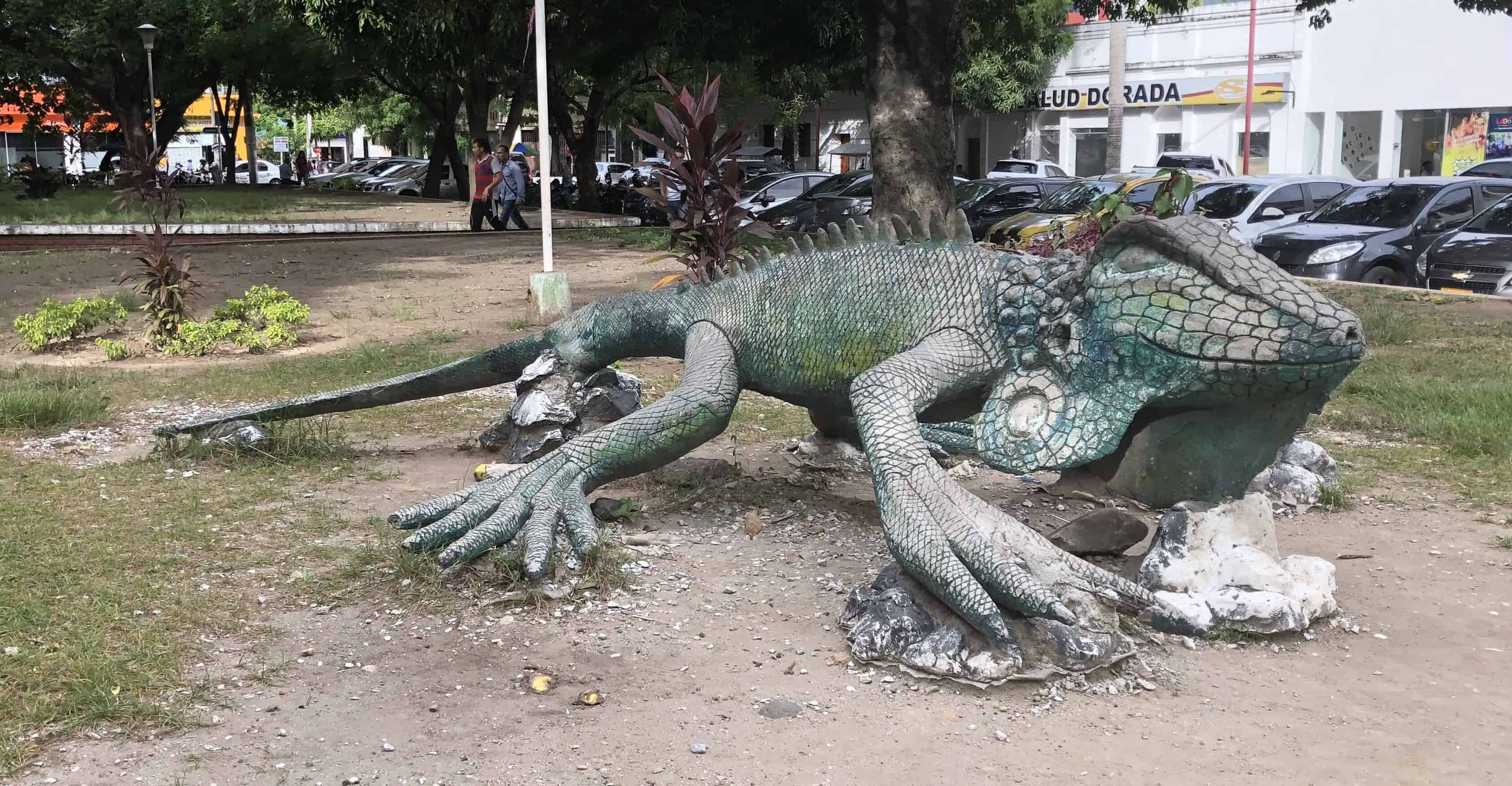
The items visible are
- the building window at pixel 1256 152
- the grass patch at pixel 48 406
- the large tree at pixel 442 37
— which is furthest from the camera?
the building window at pixel 1256 152

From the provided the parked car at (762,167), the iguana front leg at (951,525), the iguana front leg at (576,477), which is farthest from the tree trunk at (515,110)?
the iguana front leg at (951,525)

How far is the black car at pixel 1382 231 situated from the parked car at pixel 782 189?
9.72 metres

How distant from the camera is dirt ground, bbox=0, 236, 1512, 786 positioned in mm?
3246

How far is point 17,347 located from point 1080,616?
30.2 feet

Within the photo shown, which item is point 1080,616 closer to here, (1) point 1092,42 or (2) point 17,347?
(2) point 17,347

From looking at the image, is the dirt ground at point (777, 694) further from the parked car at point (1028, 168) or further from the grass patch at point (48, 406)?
the parked car at point (1028, 168)

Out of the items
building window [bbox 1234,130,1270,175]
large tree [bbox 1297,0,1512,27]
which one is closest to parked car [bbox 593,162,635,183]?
building window [bbox 1234,130,1270,175]

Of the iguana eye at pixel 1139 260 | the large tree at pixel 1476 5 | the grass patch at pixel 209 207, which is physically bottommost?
the iguana eye at pixel 1139 260

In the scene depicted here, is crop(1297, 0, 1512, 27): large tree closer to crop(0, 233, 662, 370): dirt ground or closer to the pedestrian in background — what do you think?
crop(0, 233, 662, 370): dirt ground

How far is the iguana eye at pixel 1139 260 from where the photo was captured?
3.91 m

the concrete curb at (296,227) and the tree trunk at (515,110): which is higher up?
the tree trunk at (515,110)

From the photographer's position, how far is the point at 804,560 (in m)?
4.89

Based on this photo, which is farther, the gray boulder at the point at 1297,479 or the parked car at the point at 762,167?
the parked car at the point at 762,167

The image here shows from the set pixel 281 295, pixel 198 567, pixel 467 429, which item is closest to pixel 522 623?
pixel 198 567
